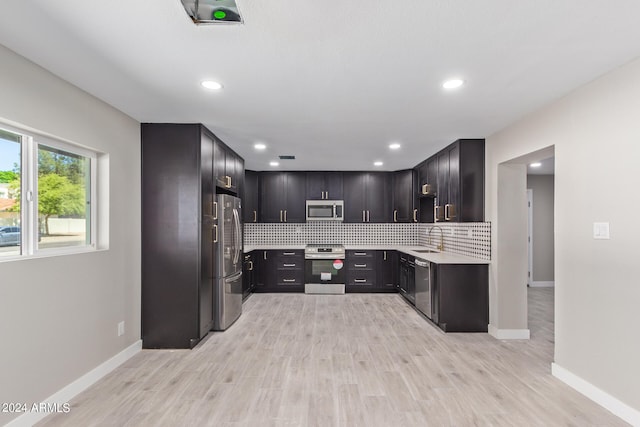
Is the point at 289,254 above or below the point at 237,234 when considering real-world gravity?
below

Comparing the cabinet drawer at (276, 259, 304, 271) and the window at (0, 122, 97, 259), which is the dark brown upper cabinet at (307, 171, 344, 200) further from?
the window at (0, 122, 97, 259)

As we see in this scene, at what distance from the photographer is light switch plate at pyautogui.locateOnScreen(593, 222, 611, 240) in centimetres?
231

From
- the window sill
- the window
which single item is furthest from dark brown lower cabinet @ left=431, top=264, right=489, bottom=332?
the window

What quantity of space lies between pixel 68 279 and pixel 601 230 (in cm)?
416

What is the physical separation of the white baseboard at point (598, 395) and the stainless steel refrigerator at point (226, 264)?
3543 millimetres

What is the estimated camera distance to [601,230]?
92.8 inches

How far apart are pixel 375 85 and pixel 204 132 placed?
2071mm

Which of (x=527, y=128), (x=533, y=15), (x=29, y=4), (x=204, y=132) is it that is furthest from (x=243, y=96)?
(x=527, y=128)

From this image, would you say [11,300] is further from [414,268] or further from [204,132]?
[414,268]

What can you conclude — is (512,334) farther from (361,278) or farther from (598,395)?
(361,278)

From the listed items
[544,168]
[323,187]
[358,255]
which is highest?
[544,168]

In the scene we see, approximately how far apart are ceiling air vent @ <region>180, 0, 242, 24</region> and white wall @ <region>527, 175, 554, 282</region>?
7.22 meters

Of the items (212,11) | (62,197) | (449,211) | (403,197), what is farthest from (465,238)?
(62,197)

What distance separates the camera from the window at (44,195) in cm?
210
